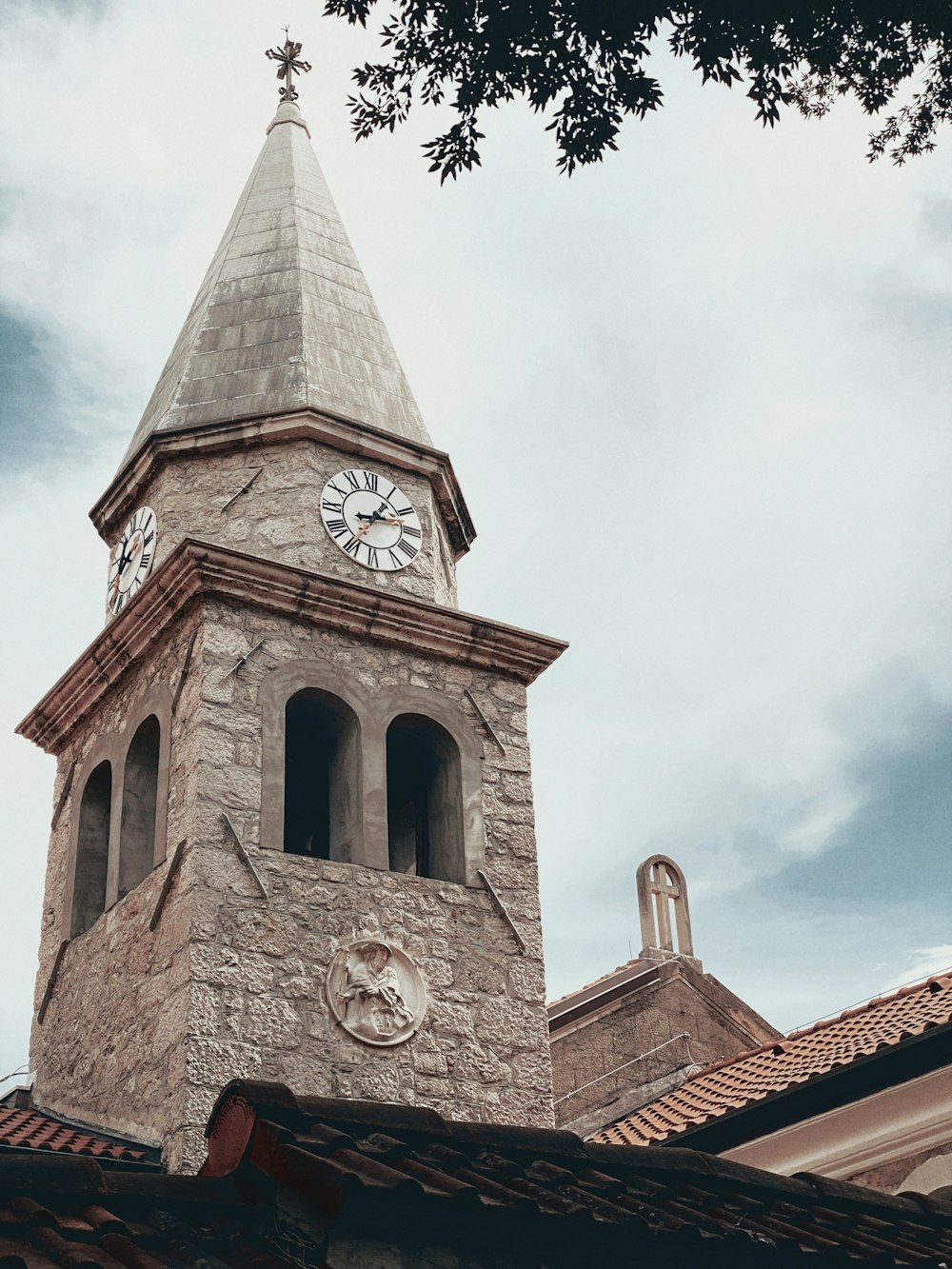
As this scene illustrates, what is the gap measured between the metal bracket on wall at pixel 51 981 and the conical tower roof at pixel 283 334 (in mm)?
4877

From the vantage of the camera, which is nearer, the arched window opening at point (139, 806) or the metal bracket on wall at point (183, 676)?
the metal bracket on wall at point (183, 676)

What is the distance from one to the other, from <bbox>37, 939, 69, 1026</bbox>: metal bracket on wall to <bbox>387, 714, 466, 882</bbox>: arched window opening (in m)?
2.93

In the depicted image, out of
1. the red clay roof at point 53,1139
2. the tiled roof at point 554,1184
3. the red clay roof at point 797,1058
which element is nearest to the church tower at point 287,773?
the red clay roof at point 53,1139

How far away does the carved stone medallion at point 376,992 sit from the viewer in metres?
12.4

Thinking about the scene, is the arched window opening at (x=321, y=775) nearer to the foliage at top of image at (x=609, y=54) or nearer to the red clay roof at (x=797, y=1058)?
the red clay roof at (x=797, y=1058)

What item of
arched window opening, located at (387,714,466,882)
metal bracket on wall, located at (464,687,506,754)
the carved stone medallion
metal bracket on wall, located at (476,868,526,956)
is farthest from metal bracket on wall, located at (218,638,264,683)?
metal bracket on wall, located at (476,868,526,956)

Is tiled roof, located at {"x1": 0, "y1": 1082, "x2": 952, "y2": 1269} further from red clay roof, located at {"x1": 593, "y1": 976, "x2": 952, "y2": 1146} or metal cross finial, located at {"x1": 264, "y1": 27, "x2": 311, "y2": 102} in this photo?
metal cross finial, located at {"x1": 264, "y1": 27, "x2": 311, "y2": 102}

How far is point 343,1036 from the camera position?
40.4 feet

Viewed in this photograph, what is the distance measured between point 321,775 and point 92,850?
2.13 m

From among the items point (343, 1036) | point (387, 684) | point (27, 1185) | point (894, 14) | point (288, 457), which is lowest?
point (27, 1185)

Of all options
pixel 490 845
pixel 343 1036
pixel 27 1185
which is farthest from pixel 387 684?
pixel 27 1185

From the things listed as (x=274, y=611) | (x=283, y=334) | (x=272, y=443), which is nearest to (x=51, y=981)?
(x=274, y=611)

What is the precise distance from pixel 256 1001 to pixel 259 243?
9.30m

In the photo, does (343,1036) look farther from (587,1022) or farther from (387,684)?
(587,1022)
